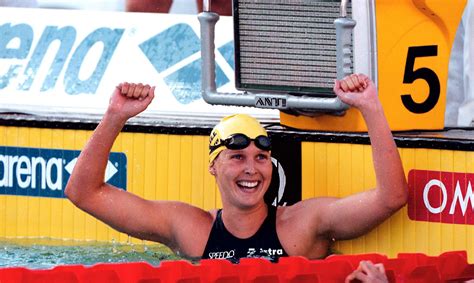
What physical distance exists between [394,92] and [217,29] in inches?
59.9

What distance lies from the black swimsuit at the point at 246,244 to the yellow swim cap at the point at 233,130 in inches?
10.9

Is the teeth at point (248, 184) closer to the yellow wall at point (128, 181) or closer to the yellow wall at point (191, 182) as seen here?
the yellow wall at point (191, 182)

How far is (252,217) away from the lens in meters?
5.30

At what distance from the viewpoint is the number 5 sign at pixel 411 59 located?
528 centimetres

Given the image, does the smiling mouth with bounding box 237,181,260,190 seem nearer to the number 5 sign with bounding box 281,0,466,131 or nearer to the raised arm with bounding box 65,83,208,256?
the raised arm with bounding box 65,83,208,256

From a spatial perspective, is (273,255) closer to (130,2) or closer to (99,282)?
(99,282)

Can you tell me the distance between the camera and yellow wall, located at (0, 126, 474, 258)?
16.8 feet

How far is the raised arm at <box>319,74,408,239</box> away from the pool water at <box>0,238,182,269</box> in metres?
0.83

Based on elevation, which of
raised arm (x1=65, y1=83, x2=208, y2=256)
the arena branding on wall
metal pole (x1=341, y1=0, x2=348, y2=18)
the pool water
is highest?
metal pole (x1=341, y1=0, x2=348, y2=18)

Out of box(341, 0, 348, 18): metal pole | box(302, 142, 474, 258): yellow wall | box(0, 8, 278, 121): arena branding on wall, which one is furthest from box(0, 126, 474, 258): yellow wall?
box(0, 8, 278, 121): arena branding on wall

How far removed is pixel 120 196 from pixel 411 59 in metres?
1.15

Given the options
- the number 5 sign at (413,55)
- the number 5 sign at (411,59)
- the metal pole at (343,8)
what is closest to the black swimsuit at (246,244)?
the number 5 sign at (411,59)

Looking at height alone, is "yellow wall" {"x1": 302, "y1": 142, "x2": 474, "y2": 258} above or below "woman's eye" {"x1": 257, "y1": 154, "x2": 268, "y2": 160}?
below

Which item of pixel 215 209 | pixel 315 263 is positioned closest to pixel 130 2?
pixel 215 209
